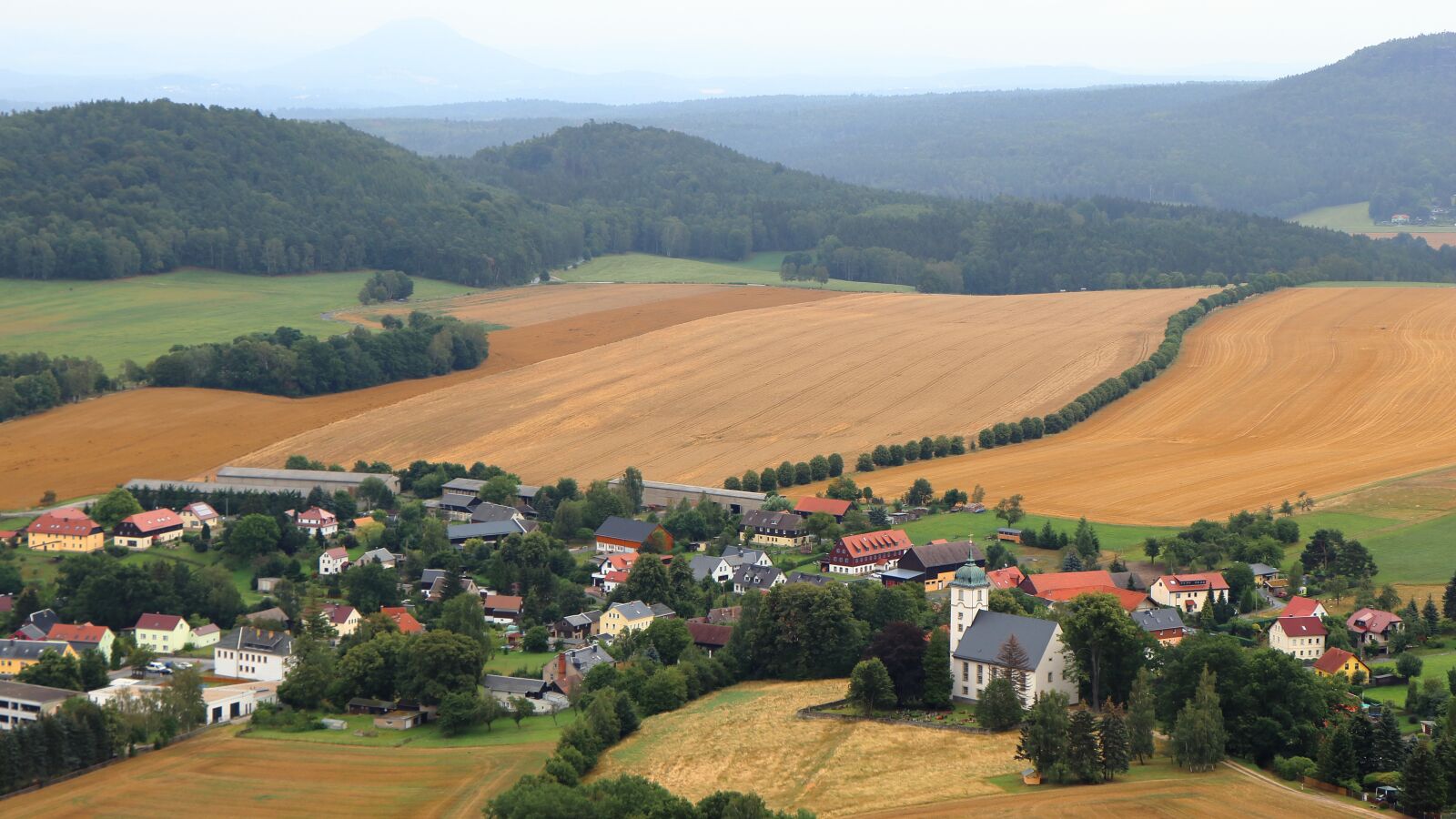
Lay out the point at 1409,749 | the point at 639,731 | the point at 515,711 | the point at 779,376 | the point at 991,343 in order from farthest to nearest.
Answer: the point at 991,343 → the point at 779,376 → the point at 515,711 → the point at 639,731 → the point at 1409,749

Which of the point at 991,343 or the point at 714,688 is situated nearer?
the point at 714,688

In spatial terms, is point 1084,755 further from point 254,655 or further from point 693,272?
point 693,272

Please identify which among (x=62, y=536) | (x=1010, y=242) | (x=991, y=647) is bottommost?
(x=62, y=536)

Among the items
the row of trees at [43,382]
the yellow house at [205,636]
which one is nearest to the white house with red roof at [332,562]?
the yellow house at [205,636]

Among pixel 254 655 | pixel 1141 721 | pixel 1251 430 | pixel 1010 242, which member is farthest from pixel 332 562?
pixel 1010 242

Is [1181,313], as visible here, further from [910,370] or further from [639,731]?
[639,731]

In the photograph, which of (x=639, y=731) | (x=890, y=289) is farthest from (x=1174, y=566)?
(x=890, y=289)
